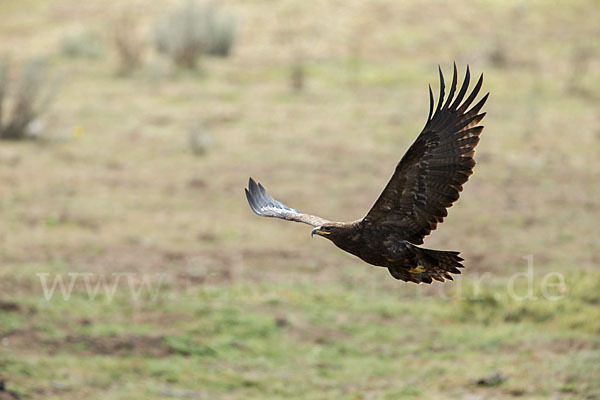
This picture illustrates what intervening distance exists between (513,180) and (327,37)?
10192 millimetres

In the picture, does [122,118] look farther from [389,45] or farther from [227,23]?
[389,45]

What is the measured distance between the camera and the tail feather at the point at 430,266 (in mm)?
5547

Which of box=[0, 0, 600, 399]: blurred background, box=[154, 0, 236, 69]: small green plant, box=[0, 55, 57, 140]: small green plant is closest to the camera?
box=[0, 0, 600, 399]: blurred background

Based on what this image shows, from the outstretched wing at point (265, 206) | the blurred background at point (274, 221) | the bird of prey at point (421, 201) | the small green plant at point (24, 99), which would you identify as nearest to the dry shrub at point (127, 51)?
the blurred background at point (274, 221)

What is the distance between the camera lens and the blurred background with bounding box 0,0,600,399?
27.6ft

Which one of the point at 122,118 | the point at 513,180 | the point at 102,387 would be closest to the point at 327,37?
the point at 122,118

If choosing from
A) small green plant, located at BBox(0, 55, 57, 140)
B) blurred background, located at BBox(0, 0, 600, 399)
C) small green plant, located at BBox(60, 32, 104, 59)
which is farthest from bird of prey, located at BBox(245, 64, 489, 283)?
small green plant, located at BBox(60, 32, 104, 59)

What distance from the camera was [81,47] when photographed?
72.7 ft

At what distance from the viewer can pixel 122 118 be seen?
16891mm

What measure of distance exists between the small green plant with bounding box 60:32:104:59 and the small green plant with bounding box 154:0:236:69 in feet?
Result: 4.73

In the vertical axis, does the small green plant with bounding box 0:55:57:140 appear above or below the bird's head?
above

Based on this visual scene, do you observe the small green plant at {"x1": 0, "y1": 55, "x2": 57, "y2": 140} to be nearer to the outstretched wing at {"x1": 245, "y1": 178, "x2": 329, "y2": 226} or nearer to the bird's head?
the outstretched wing at {"x1": 245, "y1": 178, "x2": 329, "y2": 226}

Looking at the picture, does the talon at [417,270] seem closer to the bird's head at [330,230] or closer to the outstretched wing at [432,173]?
the outstretched wing at [432,173]

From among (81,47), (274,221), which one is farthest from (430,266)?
(81,47)
